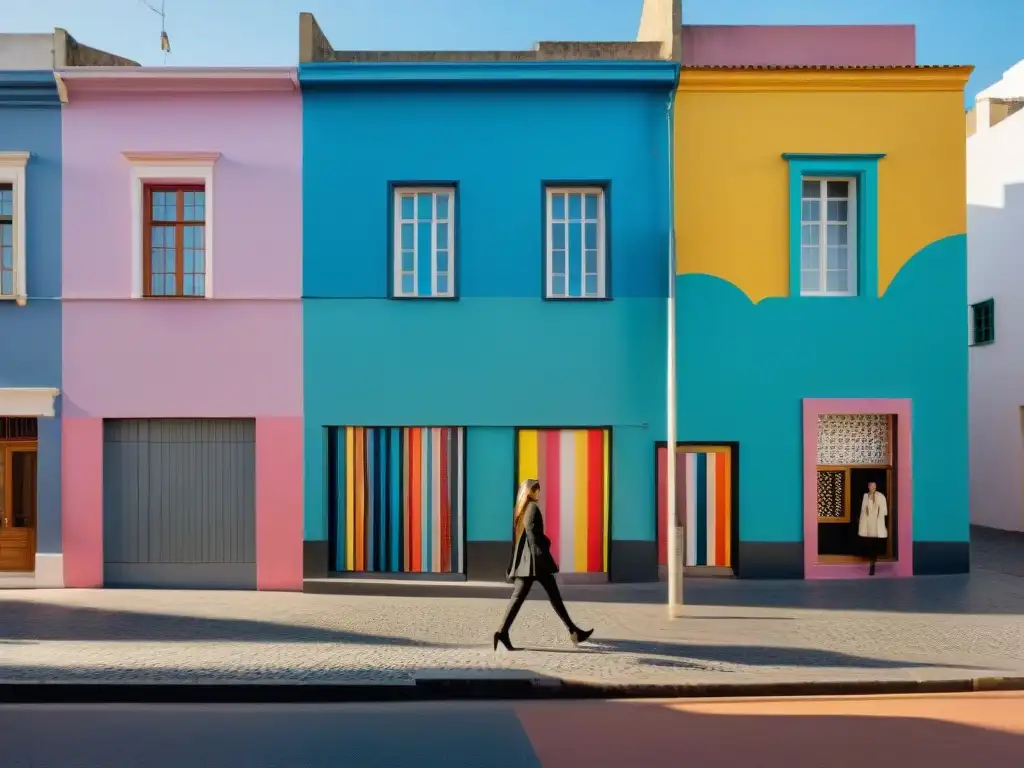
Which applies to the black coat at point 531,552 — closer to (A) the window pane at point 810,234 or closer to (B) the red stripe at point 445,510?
(B) the red stripe at point 445,510

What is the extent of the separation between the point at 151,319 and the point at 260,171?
2801 millimetres

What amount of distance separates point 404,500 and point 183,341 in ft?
13.6

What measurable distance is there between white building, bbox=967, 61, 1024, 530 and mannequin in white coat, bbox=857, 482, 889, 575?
25.0 ft

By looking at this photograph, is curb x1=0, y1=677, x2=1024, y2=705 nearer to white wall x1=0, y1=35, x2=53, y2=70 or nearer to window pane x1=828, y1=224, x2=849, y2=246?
window pane x1=828, y1=224, x2=849, y2=246

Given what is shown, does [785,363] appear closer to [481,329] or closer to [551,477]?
[551,477]

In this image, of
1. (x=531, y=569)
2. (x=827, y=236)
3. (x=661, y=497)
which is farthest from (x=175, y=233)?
(x=827, y=236)

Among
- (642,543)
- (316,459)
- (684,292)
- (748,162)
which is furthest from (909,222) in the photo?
(316,459)

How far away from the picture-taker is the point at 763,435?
1152 centimetres

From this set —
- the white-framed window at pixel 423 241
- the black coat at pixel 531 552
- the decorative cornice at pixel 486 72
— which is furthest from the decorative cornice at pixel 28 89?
the black coat at pixel 531 552

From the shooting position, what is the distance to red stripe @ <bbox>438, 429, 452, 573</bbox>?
37.2 feet

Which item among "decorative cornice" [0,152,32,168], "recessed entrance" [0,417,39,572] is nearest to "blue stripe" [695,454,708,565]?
"recessed entrance" [0,417,39,572]

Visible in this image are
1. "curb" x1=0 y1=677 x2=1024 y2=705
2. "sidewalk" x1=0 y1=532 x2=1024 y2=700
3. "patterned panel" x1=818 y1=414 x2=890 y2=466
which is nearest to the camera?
"curb" x1=0 y1=677 x2=1024 y2=705

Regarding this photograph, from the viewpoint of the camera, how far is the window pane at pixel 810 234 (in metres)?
11.8

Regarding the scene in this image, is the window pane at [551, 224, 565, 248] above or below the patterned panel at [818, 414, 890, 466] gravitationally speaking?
above
